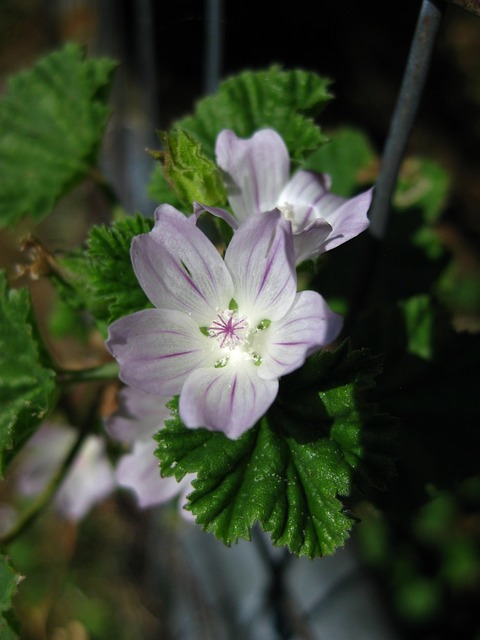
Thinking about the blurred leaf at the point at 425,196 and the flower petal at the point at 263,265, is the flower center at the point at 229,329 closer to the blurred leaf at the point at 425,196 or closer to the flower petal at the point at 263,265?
the flower petal at the point at 263,265

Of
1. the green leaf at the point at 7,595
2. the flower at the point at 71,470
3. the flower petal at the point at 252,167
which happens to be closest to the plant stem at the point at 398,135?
the flower petal at the point at 252,167

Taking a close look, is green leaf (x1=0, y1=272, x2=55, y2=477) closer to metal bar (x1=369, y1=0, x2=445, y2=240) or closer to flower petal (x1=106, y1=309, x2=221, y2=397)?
flower petal (x1=106, y1=309, x2=221, y2=397)

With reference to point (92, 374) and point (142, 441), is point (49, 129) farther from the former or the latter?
point (142, 441)

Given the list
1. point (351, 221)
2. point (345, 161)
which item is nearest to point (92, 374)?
point (351, 221)

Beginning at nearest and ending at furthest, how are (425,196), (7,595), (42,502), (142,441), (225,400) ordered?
1. (225,400)
2. (7,595)
3. (142,441)
4. (42,502)
5. (425,196)

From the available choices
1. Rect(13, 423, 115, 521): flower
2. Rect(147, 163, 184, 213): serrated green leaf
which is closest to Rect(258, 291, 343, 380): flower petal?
Rect(147, 163, 184, 213): serrated green leaf

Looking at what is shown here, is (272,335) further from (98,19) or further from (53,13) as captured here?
(53,13)
